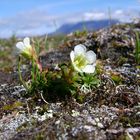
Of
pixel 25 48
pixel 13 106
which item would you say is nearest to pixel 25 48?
pixel 25 48

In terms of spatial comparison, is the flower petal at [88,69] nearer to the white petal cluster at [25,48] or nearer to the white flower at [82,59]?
the white flower at [82,59]

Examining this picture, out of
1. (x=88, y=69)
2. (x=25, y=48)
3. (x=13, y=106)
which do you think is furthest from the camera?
(x=25, y=48)

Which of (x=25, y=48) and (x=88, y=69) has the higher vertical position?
(x=25, y=48)

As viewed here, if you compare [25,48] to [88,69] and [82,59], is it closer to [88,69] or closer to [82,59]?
[82,59]

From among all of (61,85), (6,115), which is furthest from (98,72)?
(6,115)

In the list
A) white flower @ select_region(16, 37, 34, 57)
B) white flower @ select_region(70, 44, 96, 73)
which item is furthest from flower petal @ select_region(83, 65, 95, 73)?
white flower @ select_region(16, 37, 34, 57)

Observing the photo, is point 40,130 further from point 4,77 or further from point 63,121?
point 4,77

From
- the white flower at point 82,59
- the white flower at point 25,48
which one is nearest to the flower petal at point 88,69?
the white flower at point 82,59

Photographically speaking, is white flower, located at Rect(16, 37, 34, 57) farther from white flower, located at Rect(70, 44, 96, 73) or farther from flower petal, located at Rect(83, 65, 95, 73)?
flower petal, located at Rect(83, 65, 95, 73)

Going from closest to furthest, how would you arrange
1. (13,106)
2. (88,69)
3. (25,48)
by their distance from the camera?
(88,69)
(13,106)
(25,48)
